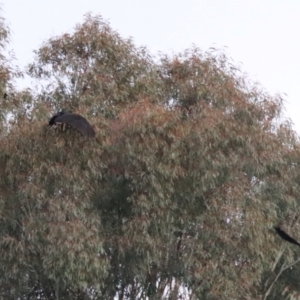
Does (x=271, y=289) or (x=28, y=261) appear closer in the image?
(x=28, y=261)

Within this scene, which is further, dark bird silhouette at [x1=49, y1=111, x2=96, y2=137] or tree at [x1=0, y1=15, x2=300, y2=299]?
tree at [x1=0, y1=15, x2=300, y2=299]

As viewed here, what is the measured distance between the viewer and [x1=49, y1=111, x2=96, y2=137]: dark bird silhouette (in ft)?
43.7

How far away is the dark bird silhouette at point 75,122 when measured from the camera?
525 inches

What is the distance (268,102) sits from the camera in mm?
16406

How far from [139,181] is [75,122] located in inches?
64.0

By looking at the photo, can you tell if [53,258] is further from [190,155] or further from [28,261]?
[190,155]

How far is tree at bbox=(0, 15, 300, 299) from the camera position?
14.2m

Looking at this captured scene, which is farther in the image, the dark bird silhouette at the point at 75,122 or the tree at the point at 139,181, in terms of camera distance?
the tree at the point at 139,181

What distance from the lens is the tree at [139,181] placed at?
14.2 metres

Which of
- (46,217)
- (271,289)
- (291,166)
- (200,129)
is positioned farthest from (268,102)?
(46,217)

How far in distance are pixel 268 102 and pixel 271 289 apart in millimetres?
3394

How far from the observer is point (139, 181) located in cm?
1461

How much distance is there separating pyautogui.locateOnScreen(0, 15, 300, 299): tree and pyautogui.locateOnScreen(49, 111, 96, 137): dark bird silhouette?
45 centimetres

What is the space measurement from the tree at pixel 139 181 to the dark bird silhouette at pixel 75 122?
1.47 feet
